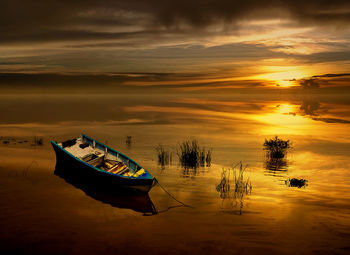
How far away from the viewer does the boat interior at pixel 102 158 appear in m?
19.7

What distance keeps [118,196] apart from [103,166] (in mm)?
4841

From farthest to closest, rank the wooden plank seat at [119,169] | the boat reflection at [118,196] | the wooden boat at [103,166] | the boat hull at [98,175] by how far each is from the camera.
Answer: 1. the wooden plank seat at [119,169]
2. the wooden boat at [103,166]
3. the boat hull at [98,175]
4. the boat reflection at [118,196]

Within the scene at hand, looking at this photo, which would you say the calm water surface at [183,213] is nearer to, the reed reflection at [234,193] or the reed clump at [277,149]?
the reed reflection at [234,193]

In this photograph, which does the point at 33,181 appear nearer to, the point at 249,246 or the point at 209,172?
the point at 209,172

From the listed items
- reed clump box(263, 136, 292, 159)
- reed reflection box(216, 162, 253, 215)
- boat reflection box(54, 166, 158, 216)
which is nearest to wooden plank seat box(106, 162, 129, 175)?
boat reflection box(54, 166, 158, 216)

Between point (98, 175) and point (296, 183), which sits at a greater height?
point (98, 175)

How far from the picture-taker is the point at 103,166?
21828 millimetres

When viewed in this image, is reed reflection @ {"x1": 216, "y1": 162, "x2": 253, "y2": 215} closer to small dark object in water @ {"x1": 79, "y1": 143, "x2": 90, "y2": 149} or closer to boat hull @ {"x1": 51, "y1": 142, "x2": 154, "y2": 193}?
boat hull @ {"x1": 51, "y1": 142, "x2": 154, "y2": 193}

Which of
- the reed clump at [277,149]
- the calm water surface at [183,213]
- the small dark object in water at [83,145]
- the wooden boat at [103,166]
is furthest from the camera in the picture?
the reed clump at [277,149]

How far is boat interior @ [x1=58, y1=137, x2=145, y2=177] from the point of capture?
19.7m

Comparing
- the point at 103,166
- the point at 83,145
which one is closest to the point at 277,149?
the point at 103,166

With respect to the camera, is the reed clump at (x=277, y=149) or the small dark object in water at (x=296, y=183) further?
the reed clump at (x=277, y=149)

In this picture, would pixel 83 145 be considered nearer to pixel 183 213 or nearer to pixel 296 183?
pixel 183 213

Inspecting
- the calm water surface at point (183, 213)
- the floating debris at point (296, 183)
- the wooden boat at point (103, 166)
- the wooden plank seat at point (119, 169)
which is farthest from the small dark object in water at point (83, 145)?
the floating debris at point (296, 183)
